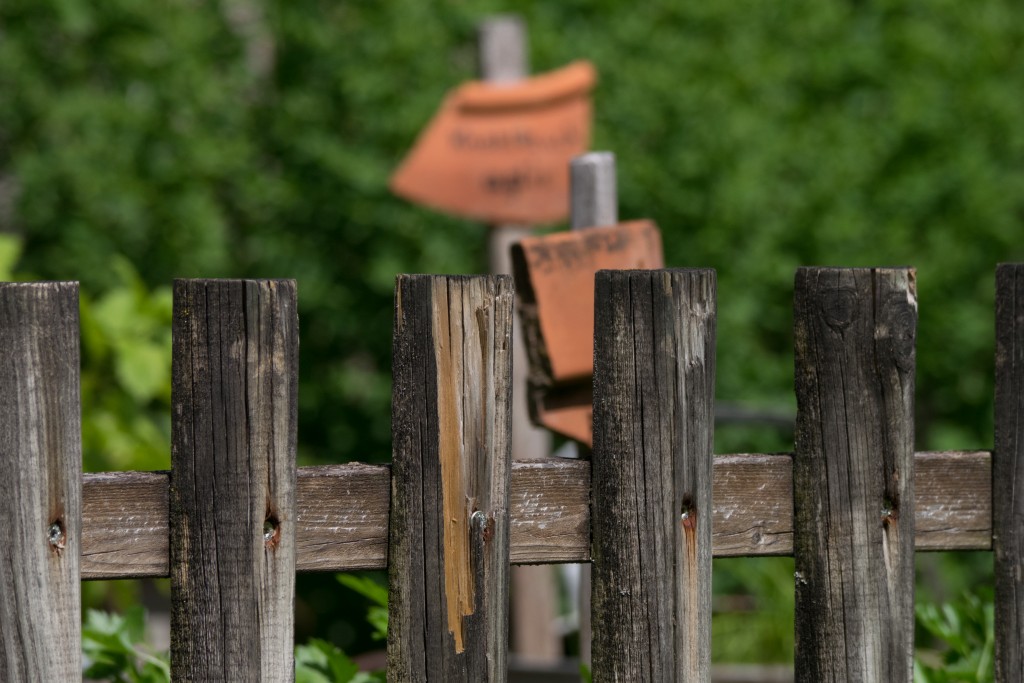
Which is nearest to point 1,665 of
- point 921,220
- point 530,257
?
point 530,257

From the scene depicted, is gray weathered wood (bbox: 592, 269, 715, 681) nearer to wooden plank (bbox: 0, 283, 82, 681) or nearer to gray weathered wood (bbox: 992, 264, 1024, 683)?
gray weathered wood (bbox: 992, 264, 1024, 683)

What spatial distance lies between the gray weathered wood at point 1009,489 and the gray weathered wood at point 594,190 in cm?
82

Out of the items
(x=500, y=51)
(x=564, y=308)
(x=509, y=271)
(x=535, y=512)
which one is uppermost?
(x=500, y=51)

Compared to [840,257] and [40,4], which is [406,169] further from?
[840,257]

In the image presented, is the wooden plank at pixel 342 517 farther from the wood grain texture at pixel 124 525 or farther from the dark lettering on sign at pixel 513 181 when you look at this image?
the dark lettering on sign at pixel 513 181

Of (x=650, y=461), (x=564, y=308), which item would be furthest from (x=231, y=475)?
(x=564, y=308)

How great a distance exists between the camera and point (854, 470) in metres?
1.56

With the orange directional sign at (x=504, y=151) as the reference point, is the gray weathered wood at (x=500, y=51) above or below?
above

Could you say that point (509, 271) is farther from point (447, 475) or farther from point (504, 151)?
point (447, 475)

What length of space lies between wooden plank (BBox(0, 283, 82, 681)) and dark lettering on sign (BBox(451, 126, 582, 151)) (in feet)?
7.42

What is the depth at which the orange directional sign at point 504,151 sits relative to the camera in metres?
3.51

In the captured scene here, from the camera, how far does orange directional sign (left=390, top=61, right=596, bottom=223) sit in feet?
11.5

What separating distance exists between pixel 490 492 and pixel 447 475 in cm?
6

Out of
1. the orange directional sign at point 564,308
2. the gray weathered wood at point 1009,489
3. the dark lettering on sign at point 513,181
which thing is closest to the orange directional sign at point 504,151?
the dark lettering on sign at point 513,181
